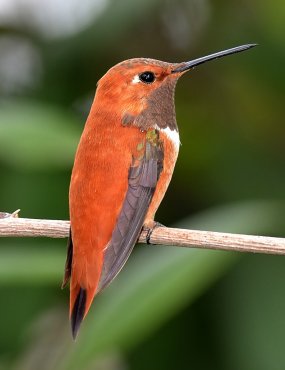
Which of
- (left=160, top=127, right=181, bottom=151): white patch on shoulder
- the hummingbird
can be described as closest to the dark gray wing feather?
the hummingbird

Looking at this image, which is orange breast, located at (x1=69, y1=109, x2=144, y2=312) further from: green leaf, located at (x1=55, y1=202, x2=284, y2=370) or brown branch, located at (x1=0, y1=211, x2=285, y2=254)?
green leaf, located at (x1=55, y1=202, x2=284, y2=370)

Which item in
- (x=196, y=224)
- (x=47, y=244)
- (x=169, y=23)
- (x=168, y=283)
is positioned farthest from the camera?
(x=169, y=23)

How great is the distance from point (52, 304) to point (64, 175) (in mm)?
829

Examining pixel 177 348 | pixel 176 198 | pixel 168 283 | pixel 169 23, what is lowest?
pixel 177 348

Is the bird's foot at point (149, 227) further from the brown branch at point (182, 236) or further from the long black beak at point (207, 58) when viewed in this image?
the long black beak at point (207, 58)

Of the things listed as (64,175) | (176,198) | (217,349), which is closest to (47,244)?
(64,175)

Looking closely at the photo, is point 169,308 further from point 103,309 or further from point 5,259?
point 5,259

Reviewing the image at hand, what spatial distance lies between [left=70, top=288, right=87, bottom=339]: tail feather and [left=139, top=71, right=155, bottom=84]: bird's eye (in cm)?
102

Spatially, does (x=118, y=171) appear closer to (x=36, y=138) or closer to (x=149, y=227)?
(x=149, y=227)

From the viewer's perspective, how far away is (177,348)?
4.91 metres

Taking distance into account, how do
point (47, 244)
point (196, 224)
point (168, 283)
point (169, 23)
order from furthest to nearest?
point (169, 23) → point (47, 244) → point (196, 224) → point (168, 283)

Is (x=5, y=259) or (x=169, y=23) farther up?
(x=169, y=23)

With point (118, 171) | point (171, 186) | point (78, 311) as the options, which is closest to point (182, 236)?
point (118, 171)

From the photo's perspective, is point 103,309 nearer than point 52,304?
Yes
